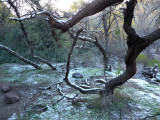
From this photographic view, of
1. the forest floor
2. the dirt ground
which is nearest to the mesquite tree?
the forest floor

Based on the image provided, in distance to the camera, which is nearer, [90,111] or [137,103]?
[90,111]

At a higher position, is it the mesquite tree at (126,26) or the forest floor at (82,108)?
the mesquite tree at (126,26)

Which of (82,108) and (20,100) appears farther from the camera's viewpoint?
(20,100)

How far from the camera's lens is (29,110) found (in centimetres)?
329

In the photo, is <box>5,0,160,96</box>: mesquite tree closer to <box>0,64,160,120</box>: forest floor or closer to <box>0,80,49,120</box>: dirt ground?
<box>0,64,160,120</box>: forest floor

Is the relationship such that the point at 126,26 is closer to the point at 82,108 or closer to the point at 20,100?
the point at 82,108

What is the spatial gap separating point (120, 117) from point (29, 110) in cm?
226

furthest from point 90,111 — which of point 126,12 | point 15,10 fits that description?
point 15,10

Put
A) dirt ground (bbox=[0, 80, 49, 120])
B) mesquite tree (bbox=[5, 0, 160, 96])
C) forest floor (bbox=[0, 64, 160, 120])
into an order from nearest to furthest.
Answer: mesquite tree (bbox=[5, 0, 160, 96])
forest floor (bbox=[0, 64, 160, 120])
dirt ground (bbox=[0, 80, 49, 120])

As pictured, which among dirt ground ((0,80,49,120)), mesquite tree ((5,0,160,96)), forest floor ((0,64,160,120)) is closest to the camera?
mesquite tree ((5,0,160,96))

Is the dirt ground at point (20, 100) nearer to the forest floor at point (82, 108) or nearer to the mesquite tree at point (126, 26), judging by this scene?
the forest floor at point (82, 108)

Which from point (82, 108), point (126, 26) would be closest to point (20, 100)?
point (82, 108)

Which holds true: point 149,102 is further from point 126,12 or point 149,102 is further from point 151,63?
point 151,63

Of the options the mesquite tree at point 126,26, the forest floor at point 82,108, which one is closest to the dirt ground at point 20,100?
the forest floor at point 82,108
